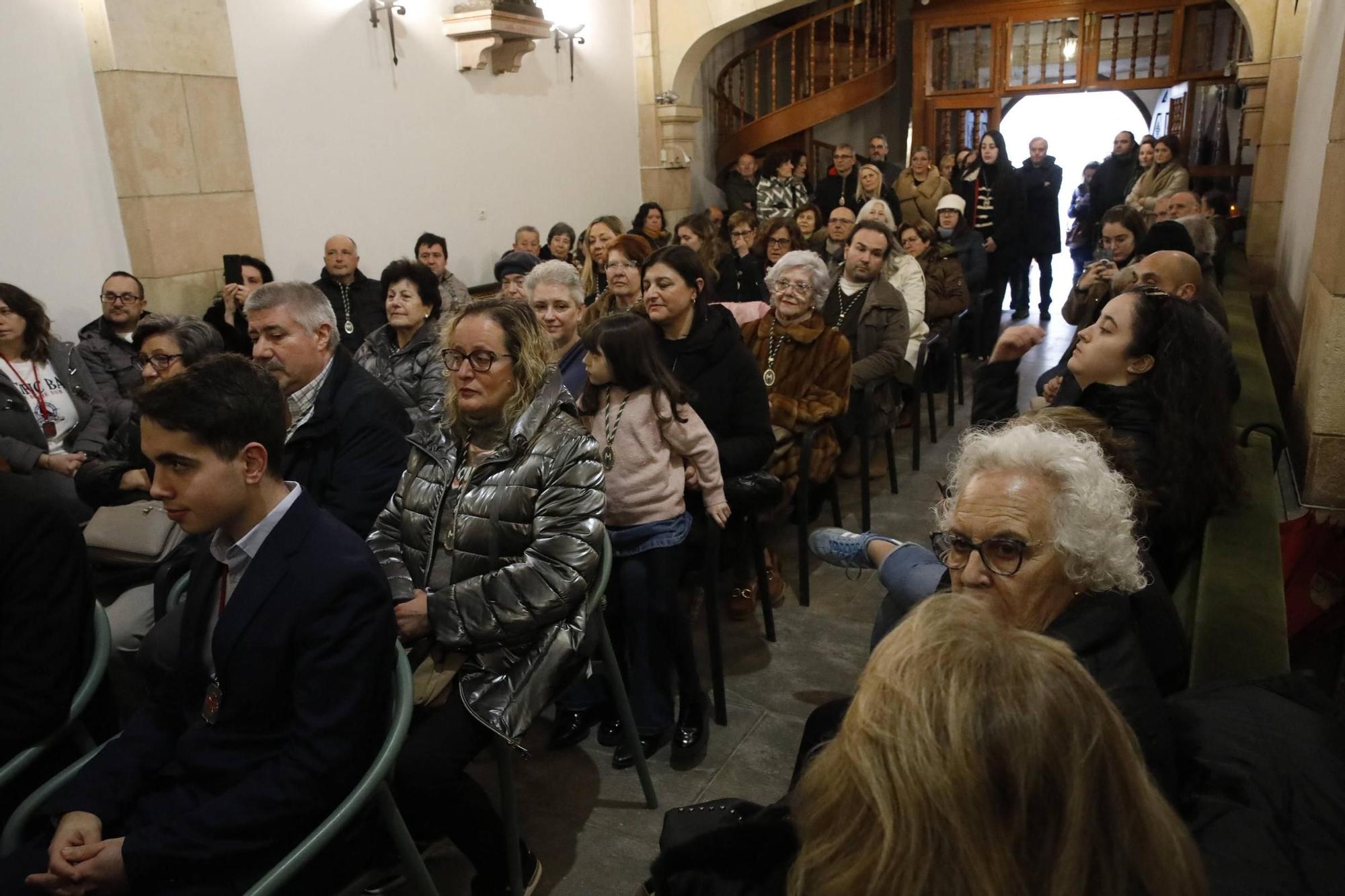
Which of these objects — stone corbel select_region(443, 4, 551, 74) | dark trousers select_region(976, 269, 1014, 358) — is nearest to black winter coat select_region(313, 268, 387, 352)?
stone corbel select_region(443, 4, 551, 74)

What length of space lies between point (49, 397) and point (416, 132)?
3283 mm

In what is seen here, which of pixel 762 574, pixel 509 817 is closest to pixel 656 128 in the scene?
pixel 762 574

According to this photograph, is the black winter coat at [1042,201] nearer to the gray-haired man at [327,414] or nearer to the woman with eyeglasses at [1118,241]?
the woman with eyeglasses at [1118,241]

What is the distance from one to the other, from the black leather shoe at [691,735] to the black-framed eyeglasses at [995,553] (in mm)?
1258

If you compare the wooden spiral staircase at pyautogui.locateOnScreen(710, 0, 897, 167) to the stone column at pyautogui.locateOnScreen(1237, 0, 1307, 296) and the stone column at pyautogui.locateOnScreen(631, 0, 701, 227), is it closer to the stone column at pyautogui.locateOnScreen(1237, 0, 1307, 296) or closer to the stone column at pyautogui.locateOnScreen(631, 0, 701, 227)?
the stone column at pyautogui.locateOnScreen(631, 0, 701, 227)

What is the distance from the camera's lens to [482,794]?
1.84 meters

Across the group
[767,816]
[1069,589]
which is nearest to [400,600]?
[767,816]

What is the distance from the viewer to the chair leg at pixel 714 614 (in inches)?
102

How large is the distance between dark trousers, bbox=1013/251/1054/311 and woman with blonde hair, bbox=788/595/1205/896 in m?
7.83

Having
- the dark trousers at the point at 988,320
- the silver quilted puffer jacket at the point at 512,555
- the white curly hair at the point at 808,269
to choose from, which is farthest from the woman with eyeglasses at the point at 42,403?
the dark trousers at the point at 988,320

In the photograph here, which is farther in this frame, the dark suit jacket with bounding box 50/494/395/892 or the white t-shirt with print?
the white t-shirt with print

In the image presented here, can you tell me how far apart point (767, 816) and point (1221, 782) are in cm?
57

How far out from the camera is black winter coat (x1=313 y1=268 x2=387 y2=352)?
16.2 feet

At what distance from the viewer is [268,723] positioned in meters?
1.47
